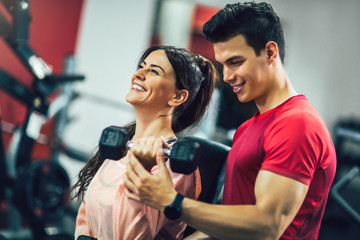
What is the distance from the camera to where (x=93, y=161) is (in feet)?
5.30

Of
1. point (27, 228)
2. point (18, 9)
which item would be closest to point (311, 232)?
point (18, 9)

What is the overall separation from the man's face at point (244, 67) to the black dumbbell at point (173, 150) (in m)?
0.31

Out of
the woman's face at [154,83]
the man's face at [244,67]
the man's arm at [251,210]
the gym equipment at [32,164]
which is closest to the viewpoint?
the man's arm at [251,210]

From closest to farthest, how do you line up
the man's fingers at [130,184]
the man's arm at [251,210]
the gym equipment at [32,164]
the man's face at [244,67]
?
the man's arm at [251,210] < the man's fingers at [130,184] < the man's face at [244,67] < the gym equipment at [32,164]

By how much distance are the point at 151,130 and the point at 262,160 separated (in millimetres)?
497

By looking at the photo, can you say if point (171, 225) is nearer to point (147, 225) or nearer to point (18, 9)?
point (147, 225)

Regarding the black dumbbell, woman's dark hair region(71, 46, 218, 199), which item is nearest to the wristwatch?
the black dumbbell

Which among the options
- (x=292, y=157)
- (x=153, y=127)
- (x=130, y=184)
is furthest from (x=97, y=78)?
(x=292, y=157)

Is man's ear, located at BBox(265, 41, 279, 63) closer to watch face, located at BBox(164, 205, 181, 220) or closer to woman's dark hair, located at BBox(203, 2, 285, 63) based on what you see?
woman's dark hair, located at BBox(203, 2, 285, 63)

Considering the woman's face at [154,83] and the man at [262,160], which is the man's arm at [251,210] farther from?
the woman's face at [154,83]

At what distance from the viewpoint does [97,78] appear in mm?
5121

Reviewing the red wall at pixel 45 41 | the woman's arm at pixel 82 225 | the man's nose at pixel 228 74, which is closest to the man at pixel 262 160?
the man's nose at pixel 228 74

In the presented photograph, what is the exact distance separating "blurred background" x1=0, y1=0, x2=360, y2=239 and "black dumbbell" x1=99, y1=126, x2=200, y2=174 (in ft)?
3.69

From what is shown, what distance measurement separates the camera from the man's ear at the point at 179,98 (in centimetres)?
146
